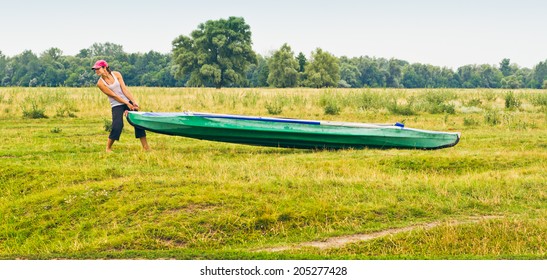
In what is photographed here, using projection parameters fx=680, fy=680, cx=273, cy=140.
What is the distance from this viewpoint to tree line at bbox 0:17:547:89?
6894 cm

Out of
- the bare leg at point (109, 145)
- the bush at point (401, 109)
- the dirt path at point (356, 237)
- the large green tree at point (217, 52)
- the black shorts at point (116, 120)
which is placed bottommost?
the dirt path at point (356, 237)

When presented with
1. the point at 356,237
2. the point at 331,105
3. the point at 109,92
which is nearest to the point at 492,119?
the point at 331,105

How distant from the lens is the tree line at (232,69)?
68938mm

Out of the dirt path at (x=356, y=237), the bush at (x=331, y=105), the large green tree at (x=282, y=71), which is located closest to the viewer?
the dirt path at (x=356, y=237)

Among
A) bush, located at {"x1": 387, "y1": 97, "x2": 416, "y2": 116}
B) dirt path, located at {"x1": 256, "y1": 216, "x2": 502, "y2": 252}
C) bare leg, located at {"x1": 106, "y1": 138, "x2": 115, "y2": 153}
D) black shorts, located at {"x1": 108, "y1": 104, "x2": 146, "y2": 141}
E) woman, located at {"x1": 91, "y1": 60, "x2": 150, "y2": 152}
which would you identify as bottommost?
dirt path, located at {"x1": 256, "y1": 216, "x2": 502, "y2": 252}

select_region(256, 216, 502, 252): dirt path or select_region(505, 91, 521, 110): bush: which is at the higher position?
select_region(505, 91, 521, 110): bush

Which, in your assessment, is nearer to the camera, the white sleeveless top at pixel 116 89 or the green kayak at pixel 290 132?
the white sleeveless top at pixel 116 89

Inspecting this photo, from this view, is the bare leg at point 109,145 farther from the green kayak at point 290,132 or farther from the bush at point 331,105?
the bush at point 331,105

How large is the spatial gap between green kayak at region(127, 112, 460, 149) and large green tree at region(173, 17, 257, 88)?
52.3 m

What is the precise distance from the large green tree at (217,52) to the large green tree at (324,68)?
47.3ft

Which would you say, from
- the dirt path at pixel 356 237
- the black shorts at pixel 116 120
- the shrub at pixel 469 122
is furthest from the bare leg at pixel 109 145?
the shrub at pixel 469 122

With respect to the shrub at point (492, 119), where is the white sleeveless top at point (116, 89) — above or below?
above

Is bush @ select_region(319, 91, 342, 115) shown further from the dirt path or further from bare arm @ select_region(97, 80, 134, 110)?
the dirt path

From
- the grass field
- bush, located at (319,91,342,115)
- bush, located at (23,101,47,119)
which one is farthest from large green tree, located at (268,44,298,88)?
the grass field
